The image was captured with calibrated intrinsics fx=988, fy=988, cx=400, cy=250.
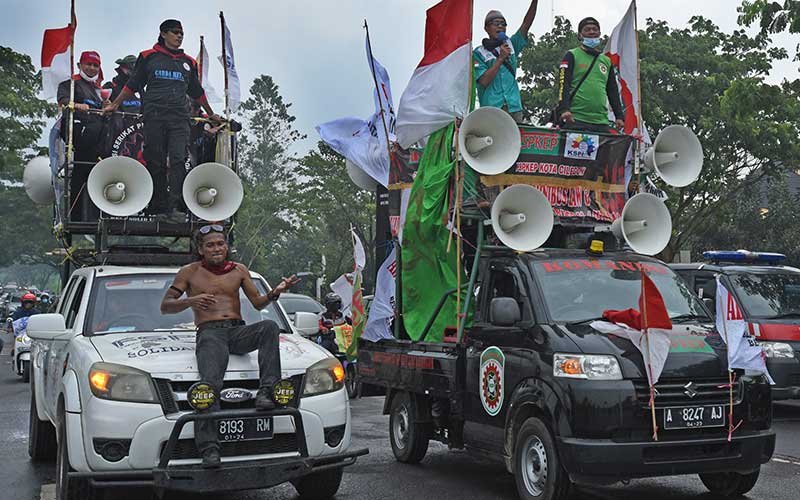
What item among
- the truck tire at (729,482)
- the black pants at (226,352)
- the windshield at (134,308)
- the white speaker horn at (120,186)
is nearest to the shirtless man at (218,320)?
the black pants at (226,352)

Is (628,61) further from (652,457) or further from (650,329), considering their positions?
(652,457)

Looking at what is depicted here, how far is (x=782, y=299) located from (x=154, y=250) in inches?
315

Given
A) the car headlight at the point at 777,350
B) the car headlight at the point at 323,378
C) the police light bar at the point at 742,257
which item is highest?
the police light bar at the point at 742,257

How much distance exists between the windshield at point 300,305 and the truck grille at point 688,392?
1514cm

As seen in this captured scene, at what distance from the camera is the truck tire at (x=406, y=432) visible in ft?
30.2

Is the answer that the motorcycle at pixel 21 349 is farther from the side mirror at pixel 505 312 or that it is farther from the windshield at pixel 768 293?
the side mirror at pixel 505 312

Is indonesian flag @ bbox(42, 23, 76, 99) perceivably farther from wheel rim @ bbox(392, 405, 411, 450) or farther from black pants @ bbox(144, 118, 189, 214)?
wheel rim @ bbox(392, 405, 411, 450)

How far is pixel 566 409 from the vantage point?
6.63 meters

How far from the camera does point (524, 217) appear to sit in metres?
8.18

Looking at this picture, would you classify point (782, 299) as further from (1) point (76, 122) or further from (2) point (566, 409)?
(1) point (76, 122)

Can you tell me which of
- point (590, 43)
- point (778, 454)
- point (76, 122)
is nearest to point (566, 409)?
point (778, 454)

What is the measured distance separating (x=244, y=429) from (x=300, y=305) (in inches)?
615

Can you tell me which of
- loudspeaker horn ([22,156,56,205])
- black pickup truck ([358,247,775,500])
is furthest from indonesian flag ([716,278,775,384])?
loudspeaker horn ([22,156,56,205])

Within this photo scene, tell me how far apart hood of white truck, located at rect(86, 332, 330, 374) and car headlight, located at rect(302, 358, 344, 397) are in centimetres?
6
